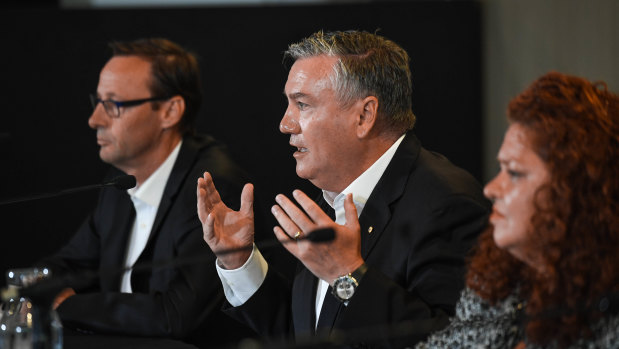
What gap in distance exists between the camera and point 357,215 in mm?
2113

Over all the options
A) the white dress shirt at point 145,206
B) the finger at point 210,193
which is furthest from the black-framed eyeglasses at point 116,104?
the finger at point 210,193

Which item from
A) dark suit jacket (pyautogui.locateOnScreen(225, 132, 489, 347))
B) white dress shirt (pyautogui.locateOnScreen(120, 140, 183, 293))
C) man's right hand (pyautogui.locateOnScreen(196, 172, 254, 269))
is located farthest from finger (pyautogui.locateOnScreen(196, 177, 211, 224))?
white dress shirt (pyautogui.locateOnScreen(120, 140, 183, 293))

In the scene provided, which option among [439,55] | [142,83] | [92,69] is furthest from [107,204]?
[439,55]

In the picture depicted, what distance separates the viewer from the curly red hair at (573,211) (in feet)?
5.09

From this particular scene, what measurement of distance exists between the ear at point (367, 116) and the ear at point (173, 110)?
1032mm

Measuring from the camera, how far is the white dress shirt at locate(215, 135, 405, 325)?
232 centimetres

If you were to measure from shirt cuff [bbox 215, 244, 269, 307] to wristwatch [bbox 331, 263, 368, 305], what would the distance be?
14.7 inches

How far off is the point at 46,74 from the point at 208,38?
0.77m

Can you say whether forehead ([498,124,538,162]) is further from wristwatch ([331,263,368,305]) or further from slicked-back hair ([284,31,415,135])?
slicked-back hair ([284,31,415,135])

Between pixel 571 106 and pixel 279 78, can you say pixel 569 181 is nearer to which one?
pixel 571 106

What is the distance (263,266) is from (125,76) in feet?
3.81

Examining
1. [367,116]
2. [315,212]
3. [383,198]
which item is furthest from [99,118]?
[315,212]

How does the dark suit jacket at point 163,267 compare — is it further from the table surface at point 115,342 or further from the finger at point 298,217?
the finger at point 298,217

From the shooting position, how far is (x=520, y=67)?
166 inches
